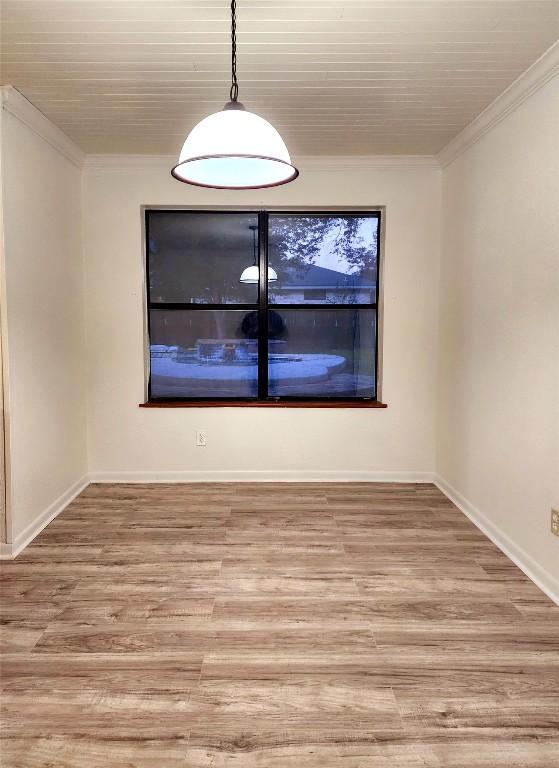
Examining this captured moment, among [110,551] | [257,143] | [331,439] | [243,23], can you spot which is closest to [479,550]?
[331,439]

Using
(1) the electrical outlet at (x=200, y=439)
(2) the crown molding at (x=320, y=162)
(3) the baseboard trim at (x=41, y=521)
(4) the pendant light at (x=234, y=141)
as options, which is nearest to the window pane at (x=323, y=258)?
(2) the crown molding at (x=320, y=162)

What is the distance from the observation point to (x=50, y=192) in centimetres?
367

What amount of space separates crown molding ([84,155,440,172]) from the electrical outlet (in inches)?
84.3

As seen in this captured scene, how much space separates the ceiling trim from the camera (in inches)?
168

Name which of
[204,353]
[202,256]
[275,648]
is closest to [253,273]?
[202,256]

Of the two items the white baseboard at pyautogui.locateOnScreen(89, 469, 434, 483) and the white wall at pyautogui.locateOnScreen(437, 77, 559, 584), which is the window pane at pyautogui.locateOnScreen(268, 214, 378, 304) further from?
the white baseboard at pyautogui.locateOnScreen(89, 469, 434, 483)

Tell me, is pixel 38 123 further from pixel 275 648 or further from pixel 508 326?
pixel 275 648

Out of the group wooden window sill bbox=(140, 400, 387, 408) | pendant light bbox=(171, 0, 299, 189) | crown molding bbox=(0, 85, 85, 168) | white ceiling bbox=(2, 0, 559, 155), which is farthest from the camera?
wooden window sill bbox=(140, 400, 387, 408)

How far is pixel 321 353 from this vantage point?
4.67 meters

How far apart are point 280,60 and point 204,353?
244cm

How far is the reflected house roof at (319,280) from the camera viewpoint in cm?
459

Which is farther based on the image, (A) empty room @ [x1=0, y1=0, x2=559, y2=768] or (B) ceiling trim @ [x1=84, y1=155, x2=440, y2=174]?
(B) ceiling trim @ [x1=84, y1=155, x2=440, y2=174]

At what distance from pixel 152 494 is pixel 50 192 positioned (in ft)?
7.51

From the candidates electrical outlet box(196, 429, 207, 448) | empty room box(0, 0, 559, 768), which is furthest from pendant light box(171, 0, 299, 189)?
electrical outlet box(196, 429, 207, 448)
